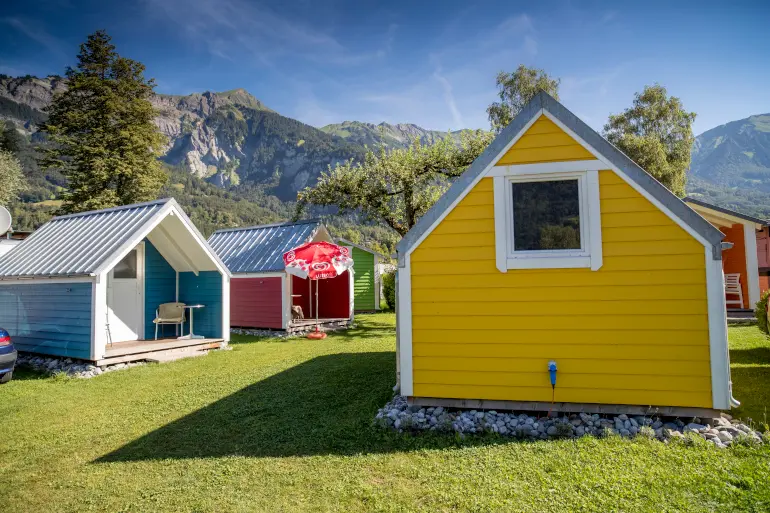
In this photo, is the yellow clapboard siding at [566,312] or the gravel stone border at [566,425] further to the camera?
the yellow clapboard siding at [566,312]

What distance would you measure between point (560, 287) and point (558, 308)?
273 mm

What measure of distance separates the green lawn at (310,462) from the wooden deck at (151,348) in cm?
219

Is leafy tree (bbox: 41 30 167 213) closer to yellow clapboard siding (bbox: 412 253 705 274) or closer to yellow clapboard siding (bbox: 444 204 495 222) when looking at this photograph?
yellow clapboard siding (bbox: 412 253 705 274)

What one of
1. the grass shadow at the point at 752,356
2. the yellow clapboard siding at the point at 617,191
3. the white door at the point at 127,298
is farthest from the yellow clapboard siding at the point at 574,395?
the white door at the point at 127,298

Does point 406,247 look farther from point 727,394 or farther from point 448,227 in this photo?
point 727,394

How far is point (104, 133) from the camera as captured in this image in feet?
91.0

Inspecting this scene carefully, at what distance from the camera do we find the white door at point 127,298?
11.0m

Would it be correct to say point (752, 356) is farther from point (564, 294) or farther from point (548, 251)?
point (548, 251)

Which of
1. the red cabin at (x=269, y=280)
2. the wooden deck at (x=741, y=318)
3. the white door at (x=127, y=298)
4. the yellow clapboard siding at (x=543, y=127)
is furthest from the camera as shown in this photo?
the red cabin at (x=269, y=280)

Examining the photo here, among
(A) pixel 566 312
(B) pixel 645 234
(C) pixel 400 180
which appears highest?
(C) pixel 400 180

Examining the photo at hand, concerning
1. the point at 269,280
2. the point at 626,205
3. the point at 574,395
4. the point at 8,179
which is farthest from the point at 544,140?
the point at 8,179

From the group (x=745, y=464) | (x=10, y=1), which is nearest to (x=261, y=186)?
(x=10, y=1)

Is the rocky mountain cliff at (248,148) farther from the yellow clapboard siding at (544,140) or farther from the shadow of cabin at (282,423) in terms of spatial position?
the yellow clapboard siding at (544,140)

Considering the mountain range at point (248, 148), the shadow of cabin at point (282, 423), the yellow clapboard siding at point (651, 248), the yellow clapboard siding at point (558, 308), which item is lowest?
the shadow of cabin at point (282, 423)
